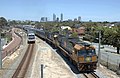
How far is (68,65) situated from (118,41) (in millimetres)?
35546

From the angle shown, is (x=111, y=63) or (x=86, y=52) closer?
(x=86, y=52)

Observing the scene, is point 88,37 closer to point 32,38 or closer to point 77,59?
point 32,38

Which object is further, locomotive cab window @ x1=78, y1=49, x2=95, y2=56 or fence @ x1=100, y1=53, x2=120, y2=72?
fence @ x1=100, y1=53, x2=120, y2=72

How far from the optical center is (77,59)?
28.2 m

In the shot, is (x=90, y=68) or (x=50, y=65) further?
(x=50, y=65)

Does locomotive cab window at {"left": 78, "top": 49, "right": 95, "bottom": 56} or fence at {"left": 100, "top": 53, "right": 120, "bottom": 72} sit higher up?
locomotive cab window at {"left": 78, "top": 49, "right": 95, "bottom": 56}

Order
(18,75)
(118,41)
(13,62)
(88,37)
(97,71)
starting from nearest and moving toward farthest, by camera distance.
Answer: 1. (18,75)
2. (97,71)
3. (13,62)
4. (118,41)
5. (88,37)

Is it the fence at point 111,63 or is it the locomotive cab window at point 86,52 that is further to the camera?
the fence at point 111,63

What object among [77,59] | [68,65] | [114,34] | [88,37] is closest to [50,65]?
[68,65]

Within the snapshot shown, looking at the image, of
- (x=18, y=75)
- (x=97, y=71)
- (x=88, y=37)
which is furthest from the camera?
(x=88, y=37)

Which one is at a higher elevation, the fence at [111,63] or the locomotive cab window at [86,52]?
the locomotive cab window at [86,52]

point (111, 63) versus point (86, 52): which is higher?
point (86, 52)

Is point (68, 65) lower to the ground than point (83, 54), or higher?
lower

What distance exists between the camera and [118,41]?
65188mm
